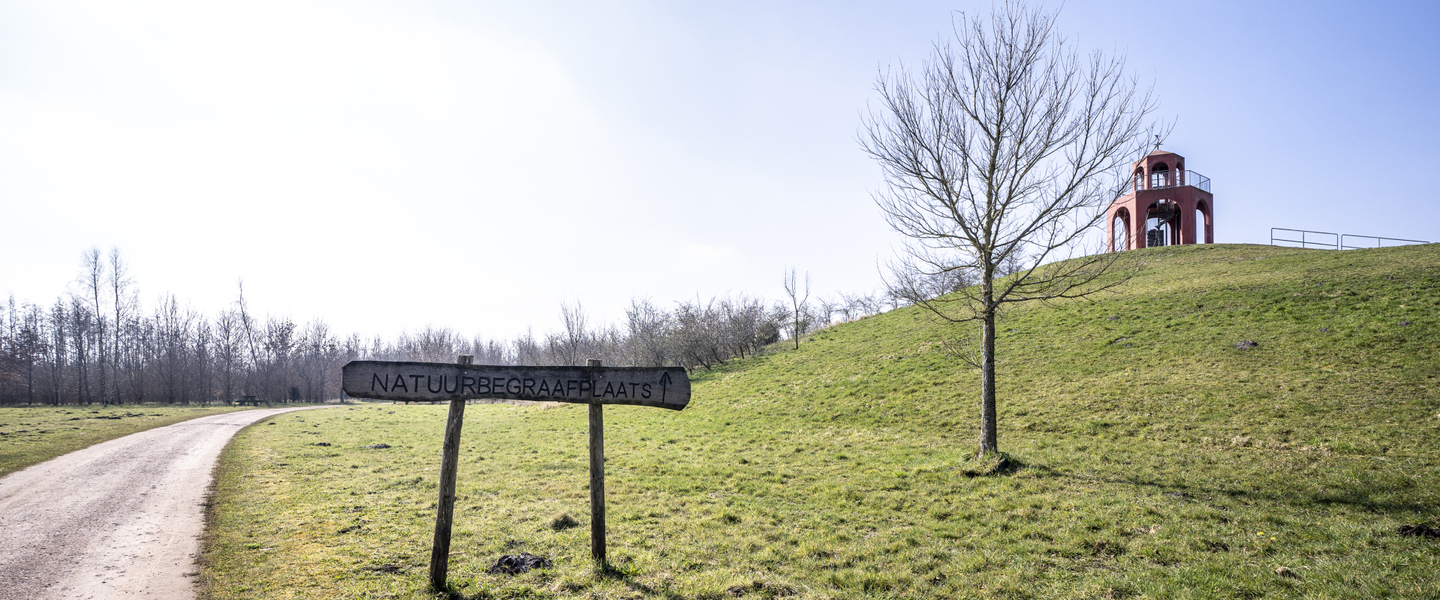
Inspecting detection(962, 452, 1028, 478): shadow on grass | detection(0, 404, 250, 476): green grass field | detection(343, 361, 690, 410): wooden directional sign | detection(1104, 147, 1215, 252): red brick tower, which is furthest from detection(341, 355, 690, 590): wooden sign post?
detection(1104, 147, 1215, 252): red brick tower

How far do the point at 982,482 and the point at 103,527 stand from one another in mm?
13390

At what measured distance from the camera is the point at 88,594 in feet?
18.9

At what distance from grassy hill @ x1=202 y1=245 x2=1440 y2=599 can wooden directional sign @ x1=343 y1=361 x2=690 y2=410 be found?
1.82 metres

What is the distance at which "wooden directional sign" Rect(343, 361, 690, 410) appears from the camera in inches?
223

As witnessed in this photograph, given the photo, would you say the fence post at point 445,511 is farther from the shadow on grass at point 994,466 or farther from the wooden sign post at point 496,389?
the shadow on grass at point 994,466

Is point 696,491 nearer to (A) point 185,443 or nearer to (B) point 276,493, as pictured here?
(B) point 276,493

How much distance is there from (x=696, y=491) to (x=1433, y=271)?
27.7 metres

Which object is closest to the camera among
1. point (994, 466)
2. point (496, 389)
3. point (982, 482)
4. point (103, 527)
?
point (496, 389)

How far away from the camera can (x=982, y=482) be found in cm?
1030

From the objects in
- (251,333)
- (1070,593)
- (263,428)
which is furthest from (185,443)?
(251,333)

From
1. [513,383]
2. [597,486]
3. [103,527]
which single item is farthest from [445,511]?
[103,527]

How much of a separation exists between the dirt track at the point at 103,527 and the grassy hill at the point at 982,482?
1.54 feet

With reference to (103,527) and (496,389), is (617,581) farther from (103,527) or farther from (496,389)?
(103,527)

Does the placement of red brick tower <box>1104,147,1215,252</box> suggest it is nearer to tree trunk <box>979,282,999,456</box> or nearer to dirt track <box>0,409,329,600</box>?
tree trunk <box>979,282,999,456</box>
